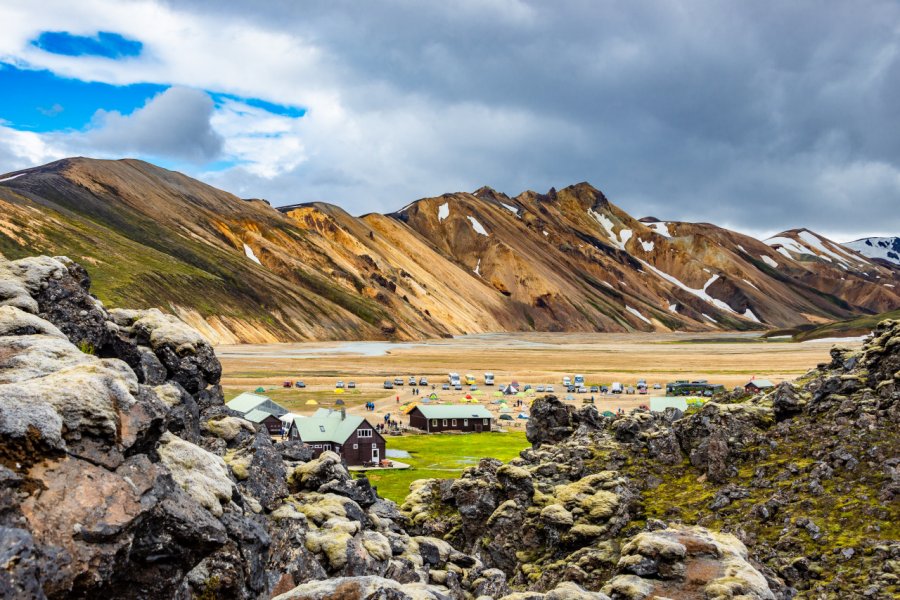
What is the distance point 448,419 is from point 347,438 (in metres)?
30.6

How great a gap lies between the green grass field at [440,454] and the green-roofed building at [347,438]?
15.8ft

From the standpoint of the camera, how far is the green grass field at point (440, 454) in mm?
65800

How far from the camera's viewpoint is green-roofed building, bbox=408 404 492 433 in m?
104

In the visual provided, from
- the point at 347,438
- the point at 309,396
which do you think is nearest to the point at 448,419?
the point at 347,438

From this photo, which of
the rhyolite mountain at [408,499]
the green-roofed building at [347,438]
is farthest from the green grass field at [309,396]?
the rhyolite mountain at [408,499]

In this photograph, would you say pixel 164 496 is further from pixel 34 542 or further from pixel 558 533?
pixel 558 533

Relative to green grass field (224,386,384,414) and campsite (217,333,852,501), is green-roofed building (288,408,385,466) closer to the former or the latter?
campsite (217,333,852,501)

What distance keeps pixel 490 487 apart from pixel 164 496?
27.6 meters

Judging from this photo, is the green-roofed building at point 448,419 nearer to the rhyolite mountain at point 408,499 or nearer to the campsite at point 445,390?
the campsite at point 445,390

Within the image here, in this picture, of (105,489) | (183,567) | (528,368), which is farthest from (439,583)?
(528,368)

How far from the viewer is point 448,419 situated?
104 metres

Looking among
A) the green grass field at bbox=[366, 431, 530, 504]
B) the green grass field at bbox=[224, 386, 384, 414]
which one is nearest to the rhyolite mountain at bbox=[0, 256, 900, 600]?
the green grass field at bbox=[366, 431, 530, 504]

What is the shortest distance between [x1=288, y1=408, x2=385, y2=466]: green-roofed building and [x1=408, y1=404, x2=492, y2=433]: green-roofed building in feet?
82.9

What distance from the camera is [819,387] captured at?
39.2m
